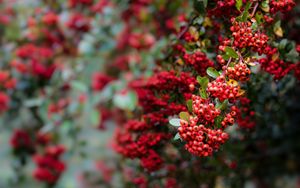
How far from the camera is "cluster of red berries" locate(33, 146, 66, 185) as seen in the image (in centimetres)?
339

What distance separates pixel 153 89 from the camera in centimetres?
194

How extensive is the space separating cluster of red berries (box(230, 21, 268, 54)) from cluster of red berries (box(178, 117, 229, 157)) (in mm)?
252

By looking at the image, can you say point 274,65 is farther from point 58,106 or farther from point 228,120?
point 58,106

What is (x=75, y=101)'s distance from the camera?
327 centimetres

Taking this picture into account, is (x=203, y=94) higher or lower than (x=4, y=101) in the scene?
higher

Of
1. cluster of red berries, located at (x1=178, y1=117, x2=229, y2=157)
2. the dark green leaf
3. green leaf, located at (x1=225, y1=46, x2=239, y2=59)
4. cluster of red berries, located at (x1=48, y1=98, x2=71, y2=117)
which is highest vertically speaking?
green leaf, located at (x1=225, y1=46, x2=239, y2=59)

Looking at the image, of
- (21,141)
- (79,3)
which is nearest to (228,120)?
(79,3)

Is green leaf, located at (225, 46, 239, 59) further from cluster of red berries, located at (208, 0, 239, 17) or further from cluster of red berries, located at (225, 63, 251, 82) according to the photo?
cluster of red berries, located at (208, 0, 239, 17)

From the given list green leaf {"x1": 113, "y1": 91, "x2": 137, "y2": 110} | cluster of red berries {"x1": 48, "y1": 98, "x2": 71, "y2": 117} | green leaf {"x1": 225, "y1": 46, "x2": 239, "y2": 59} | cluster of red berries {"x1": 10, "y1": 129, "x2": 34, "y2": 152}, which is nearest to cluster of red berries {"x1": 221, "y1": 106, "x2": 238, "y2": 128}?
green leaf {"x1": 225, "y1": 46, "x2": 239, "y2": 59}

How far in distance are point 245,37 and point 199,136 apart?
30 centimetres

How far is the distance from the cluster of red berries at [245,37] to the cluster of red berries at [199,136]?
25cm

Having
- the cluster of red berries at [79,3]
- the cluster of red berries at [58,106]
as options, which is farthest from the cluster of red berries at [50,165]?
the cluster of red berries at [79,3]

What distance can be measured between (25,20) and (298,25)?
1909mm

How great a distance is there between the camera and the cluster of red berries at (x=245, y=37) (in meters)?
1.41
